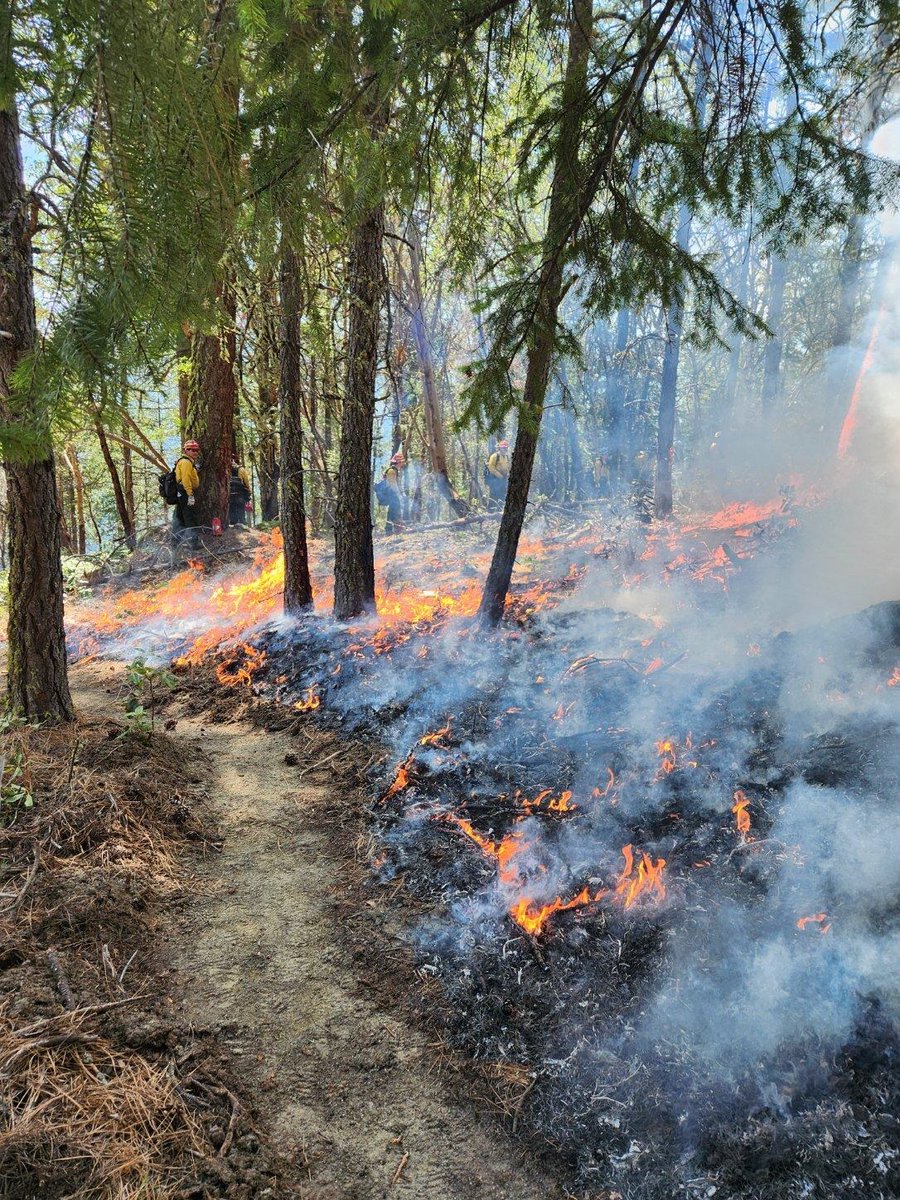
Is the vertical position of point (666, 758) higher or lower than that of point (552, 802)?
higher

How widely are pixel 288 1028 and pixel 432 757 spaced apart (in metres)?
2.80

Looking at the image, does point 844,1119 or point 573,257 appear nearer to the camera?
point 844,1119

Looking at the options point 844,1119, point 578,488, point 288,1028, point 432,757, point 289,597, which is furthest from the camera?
point 578,488

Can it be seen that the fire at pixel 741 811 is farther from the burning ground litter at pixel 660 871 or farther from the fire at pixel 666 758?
the fire at pixel 666 758

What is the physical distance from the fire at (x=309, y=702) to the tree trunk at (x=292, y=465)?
197cm

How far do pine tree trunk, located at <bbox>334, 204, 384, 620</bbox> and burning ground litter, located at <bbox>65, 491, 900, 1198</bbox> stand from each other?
1.26 metres

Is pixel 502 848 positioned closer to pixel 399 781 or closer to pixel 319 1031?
pixel 399 781

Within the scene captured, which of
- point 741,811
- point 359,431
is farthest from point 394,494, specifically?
point 741,811

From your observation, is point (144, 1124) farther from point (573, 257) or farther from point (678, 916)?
point (573, 257)

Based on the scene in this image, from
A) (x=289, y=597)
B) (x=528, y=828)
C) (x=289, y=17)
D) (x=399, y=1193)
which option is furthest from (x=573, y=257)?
(x=289, y=597)

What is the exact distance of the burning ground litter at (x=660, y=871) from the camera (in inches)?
107

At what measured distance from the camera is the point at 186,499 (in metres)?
13.2

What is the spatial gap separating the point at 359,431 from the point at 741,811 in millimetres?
6024

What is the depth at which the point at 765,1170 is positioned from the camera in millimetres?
2496
